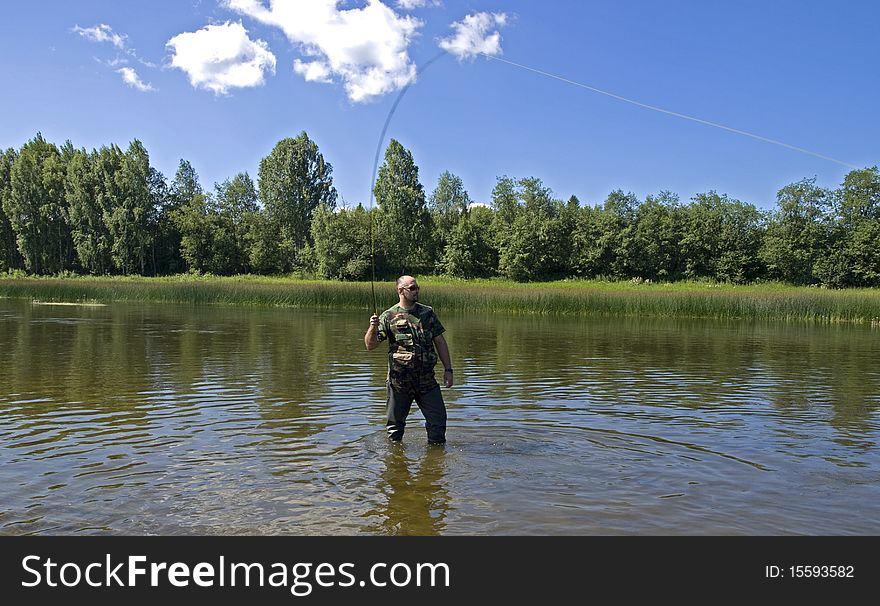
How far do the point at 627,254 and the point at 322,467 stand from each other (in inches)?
2746

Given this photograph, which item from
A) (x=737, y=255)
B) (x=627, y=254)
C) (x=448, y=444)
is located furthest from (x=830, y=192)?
(x=448, y=444)

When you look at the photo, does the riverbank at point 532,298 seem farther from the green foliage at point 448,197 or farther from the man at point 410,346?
the green foliage at point 448,197

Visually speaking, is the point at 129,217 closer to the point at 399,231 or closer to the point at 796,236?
the point at 399,231

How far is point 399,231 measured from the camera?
254 ft

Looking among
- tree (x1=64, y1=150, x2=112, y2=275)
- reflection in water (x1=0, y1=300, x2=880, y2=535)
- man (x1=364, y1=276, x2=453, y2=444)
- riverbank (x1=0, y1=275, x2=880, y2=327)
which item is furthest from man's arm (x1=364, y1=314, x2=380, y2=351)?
tree (x1=64, y1=150, x2=112, y2=275)

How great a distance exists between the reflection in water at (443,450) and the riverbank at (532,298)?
63.9 feet

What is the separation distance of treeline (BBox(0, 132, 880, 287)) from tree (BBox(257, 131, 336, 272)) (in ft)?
Result: 0.54

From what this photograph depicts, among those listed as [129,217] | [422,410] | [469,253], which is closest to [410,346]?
[422,410]

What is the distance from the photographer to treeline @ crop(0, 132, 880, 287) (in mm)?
71938

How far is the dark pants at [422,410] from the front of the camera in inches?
333

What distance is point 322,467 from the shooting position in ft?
25.5

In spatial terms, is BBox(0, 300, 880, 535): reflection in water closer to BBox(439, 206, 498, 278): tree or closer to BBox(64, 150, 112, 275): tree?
BBox(439, 206, 498, 278): tree

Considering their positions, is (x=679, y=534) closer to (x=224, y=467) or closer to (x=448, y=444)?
(x=448, y=444)

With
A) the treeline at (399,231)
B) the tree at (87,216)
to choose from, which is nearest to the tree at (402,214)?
the treeline at (399,231)
